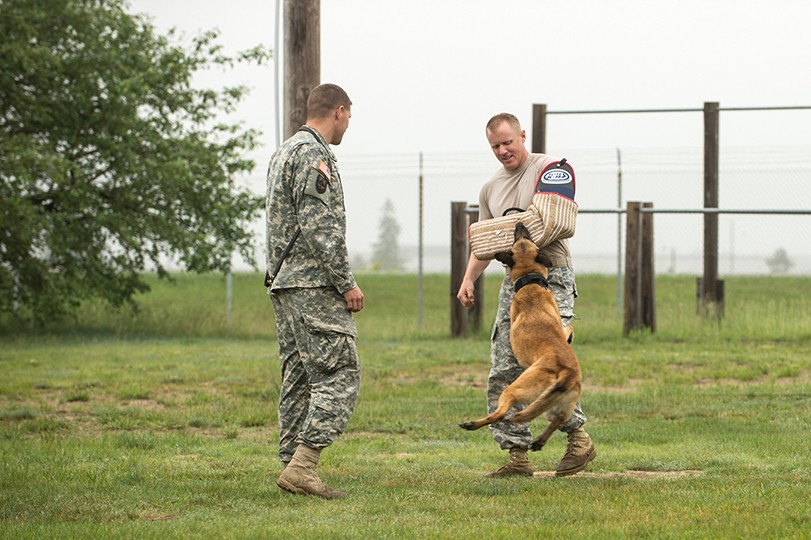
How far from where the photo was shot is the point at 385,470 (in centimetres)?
685

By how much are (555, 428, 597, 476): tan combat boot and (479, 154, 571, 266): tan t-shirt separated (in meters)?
0.99

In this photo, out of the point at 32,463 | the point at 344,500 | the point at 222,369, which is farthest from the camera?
the point at 222,369

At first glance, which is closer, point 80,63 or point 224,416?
point 224,416

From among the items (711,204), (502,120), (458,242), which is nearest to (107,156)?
(458,242)

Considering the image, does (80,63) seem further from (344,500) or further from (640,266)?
(344,500)

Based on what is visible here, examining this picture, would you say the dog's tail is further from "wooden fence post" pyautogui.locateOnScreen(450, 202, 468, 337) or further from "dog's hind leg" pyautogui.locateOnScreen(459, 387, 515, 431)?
"wooden fence post" pyautogui.locateOnScreen(450, 202, 468, 337)

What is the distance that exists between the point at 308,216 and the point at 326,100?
2.11 ft

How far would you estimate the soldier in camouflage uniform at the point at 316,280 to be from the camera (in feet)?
19.0

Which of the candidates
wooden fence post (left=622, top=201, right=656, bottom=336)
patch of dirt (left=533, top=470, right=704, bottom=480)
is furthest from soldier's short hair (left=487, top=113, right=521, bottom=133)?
wooden fence post (left=622, top=201, right=656, bottom=336)

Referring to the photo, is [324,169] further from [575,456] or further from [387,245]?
[387,245]

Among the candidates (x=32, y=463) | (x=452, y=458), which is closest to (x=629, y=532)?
(x=452, y=458)

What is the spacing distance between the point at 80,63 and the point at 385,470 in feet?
37.7

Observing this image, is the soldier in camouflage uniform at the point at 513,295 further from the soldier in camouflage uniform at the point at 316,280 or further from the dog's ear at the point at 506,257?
the soldier in camouflage uniform at the point at 316,280

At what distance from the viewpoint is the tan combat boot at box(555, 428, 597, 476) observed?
661 cm
